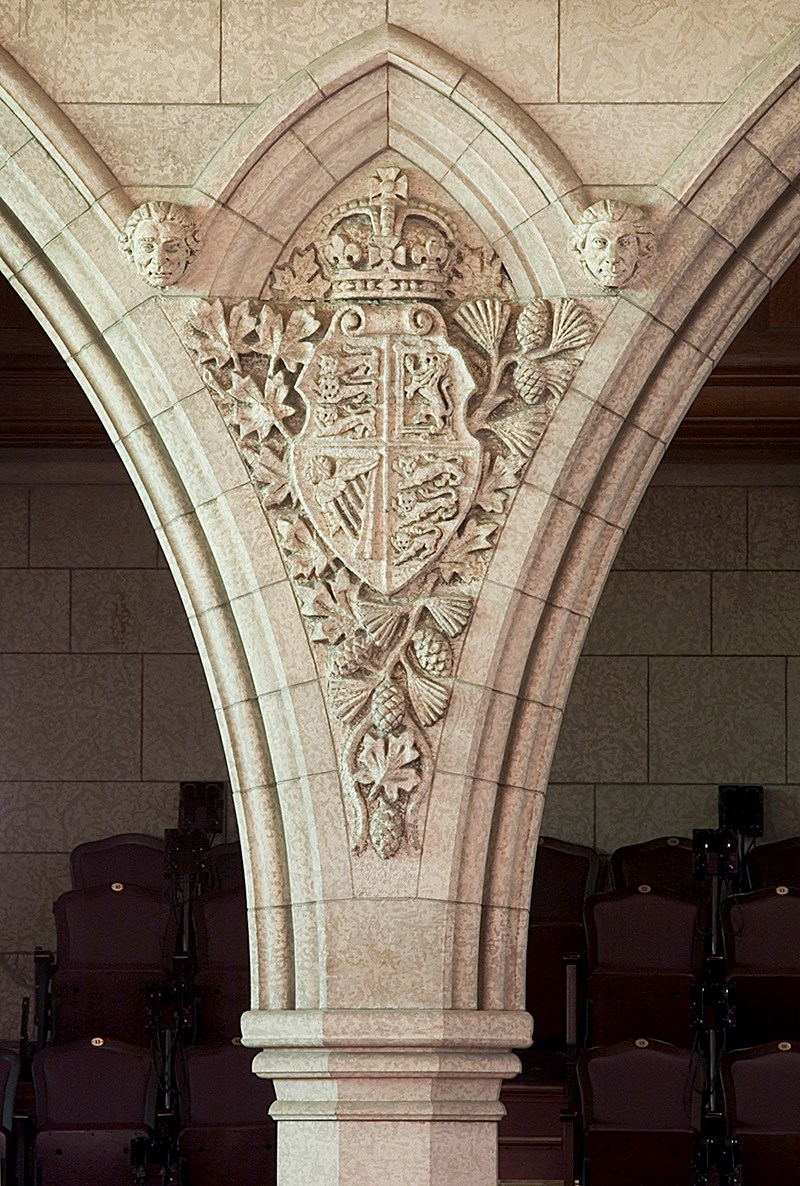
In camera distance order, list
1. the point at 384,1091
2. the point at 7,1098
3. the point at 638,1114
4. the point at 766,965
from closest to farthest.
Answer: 1. the point at 384,1091
2. the point at 638,1114
3. the point at 7,1098
4. the point at 766,965

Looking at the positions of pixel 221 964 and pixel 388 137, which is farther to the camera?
pixel 221 964

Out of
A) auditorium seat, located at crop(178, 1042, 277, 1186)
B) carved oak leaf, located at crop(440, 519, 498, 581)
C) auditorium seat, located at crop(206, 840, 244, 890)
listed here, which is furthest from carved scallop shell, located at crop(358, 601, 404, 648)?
auditorium seat, located at crop(206, 840, 244, 890)

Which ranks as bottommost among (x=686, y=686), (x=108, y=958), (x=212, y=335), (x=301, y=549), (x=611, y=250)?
(x=108, y=958)

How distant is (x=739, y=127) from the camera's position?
13.3 ft

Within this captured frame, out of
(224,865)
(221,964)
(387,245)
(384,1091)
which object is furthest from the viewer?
(224,865)

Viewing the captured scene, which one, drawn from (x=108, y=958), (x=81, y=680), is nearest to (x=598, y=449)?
(x=108, y=958)

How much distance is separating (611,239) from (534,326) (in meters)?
0.24

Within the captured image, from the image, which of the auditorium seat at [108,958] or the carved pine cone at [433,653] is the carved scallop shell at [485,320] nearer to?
the carved pine cone at [433,653]

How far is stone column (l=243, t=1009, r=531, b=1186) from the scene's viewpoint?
396 cm

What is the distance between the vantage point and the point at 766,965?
271 inches

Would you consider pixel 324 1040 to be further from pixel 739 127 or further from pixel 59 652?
pixel 59 652

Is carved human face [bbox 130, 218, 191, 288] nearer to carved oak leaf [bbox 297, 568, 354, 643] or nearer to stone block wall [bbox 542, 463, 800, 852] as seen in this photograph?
carved oak leaf [bbox 297, 568, 354, 643]

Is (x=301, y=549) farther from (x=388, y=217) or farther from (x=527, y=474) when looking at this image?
(x=388, y=217)

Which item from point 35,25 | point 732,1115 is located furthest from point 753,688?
point 35,25
